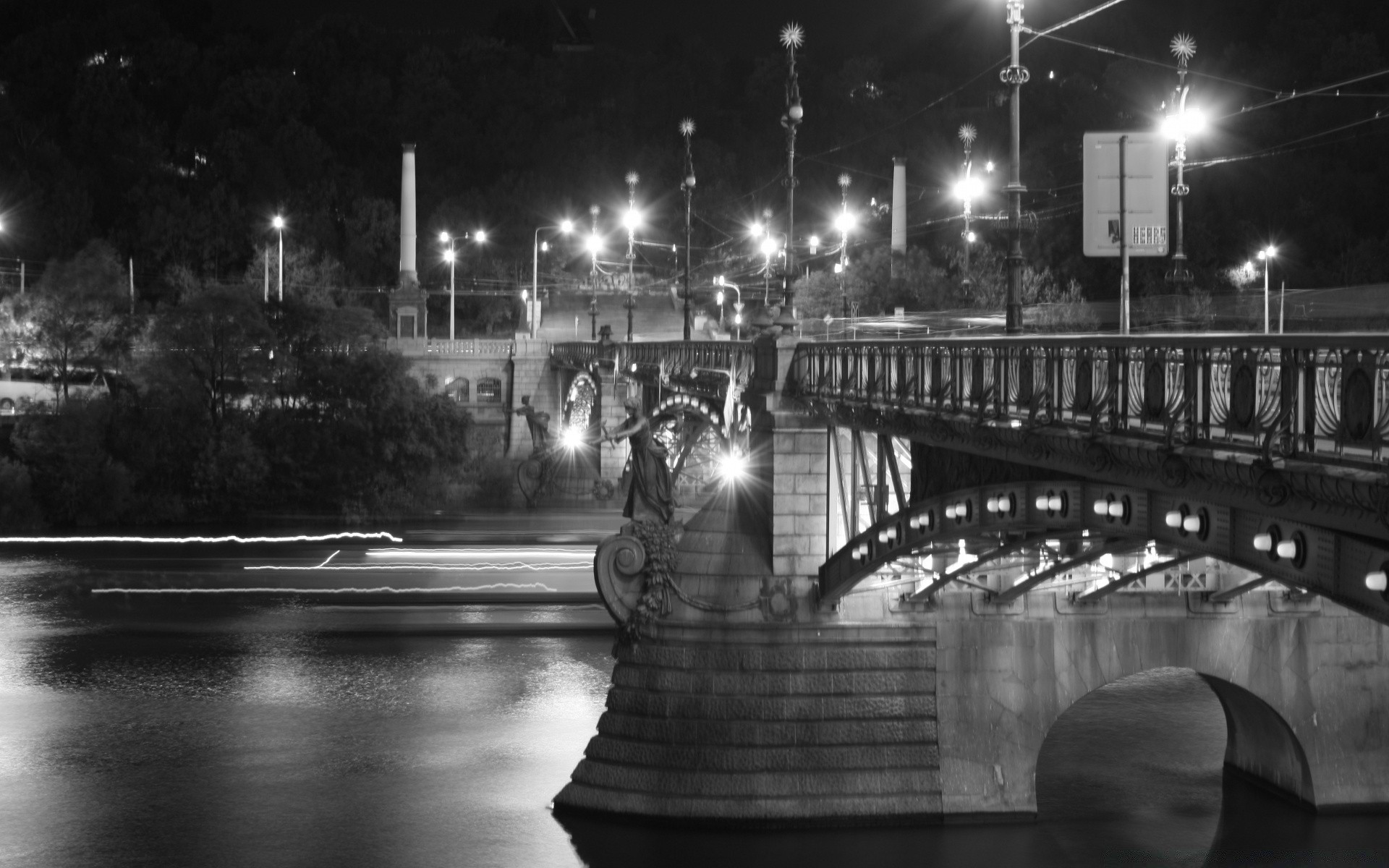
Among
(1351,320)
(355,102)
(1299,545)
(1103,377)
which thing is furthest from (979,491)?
(355,102)

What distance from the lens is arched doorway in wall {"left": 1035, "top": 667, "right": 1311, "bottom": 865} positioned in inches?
923

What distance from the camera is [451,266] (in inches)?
3858

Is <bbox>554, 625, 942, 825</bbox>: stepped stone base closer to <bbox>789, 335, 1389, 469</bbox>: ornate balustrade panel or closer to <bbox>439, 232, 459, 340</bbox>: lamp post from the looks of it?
<bbox>789, 335, 1389, 469</bbox>: ornate balustrade panel

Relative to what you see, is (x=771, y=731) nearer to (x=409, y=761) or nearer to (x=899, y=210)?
(x=409, y=761)

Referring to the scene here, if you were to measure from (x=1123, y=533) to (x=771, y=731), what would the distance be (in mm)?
9880

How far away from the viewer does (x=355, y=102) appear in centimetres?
12131

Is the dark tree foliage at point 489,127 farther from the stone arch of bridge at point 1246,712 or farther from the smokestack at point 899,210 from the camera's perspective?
the stone arch of bridge at point 1246,712

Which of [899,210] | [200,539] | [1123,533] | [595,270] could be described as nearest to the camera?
[1123,533]

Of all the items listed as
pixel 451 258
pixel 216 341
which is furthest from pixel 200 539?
pixel 451 258

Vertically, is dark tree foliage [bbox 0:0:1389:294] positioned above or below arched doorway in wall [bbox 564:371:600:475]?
above

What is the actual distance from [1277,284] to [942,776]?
1332 inches

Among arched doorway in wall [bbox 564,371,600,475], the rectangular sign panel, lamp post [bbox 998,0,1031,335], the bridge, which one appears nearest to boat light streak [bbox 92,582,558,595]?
the bridge

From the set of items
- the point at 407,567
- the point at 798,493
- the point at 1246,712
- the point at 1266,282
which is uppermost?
the point at 1266,282

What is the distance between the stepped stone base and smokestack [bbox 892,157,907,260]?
187ft
